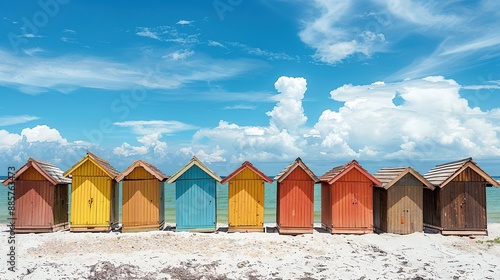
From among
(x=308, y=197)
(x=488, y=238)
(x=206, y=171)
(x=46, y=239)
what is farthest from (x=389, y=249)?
(x=46, y=239)

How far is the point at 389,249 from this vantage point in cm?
1998

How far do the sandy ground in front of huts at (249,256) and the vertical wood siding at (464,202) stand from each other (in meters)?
0.80

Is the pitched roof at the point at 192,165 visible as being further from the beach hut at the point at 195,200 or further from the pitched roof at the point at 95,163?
the pitched roof at the point at 95,163

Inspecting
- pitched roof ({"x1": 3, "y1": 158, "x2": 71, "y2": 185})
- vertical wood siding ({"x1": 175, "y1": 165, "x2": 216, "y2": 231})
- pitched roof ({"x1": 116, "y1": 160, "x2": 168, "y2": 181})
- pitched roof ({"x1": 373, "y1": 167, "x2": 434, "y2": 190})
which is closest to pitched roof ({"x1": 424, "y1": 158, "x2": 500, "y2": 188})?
pitched roof ({"x1": 373, "y1": 167, "x2": 434, "y2": 190})

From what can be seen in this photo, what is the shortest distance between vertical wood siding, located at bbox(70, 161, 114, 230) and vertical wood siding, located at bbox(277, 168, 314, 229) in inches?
338

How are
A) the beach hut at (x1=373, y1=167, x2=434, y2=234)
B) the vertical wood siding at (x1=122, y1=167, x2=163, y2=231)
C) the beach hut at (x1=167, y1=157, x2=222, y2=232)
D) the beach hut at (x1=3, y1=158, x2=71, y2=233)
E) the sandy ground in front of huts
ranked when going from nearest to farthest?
the sandy ground in front of huts < the beach hut at (x1=167, y1=157, x2=222, y2=232) < the vertical wood siding at (x1=122, y1=167, x2=163, y2=231) < the beach hut at (x1=373, y1=167, x2=434, y2=234) < the beach hut at (x1=3, y1=158, x2=71, y2=233)

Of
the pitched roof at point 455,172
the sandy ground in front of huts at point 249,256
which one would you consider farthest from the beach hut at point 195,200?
the pitched roof at point 455,172

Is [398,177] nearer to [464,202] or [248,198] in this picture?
[464,202]

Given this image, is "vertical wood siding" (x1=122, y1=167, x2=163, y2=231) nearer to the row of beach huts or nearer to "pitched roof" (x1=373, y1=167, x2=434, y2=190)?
the row of beach huts

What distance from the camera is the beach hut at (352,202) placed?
73.4 feet

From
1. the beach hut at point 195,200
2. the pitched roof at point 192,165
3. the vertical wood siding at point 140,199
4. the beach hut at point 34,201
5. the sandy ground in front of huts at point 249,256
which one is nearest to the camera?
the sandy ground in front of huts at point 249,256

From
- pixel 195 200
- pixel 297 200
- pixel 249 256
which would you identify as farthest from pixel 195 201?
pixel 297 200

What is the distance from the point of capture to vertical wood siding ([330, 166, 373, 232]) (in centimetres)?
2241

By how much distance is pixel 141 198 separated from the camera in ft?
72.9
